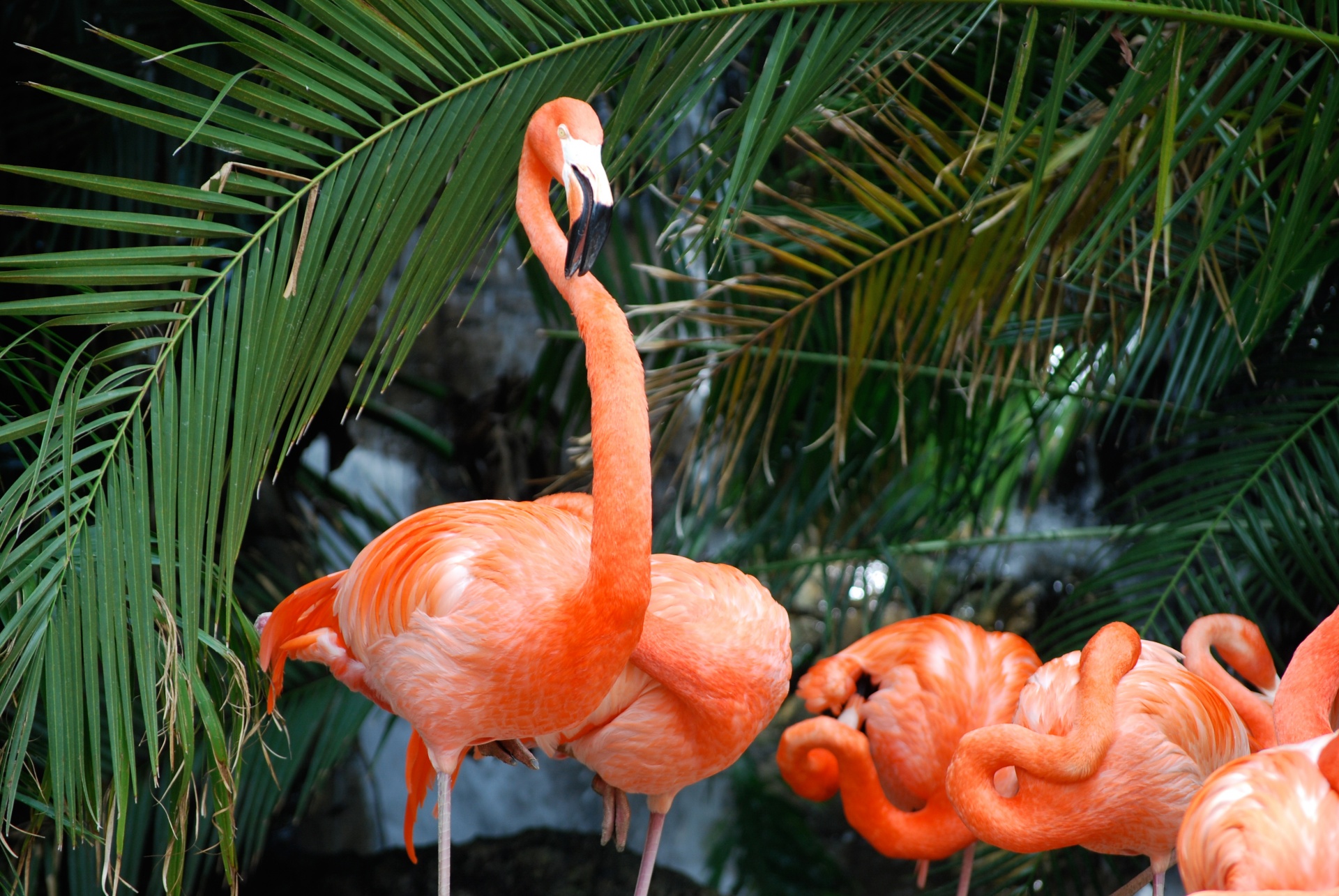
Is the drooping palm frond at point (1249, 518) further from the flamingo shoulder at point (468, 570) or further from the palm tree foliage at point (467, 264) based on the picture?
the flamingo shoulder at point (468, 570)

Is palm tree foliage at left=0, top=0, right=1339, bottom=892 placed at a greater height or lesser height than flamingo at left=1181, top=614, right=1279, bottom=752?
greater

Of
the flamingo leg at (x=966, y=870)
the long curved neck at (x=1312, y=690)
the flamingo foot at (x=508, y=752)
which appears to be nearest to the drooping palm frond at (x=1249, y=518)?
the flamingo leg at (x=966, y=870)

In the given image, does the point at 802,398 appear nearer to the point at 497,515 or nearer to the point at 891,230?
the point at 891,230

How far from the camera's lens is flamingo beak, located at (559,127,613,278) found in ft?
4.36

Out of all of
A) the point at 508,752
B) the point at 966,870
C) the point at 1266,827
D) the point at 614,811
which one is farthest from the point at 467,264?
the point at 966,870

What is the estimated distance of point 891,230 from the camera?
8.39 feet

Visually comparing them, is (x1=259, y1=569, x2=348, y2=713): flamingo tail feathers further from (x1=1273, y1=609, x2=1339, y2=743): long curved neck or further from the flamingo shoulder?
(x1=1273, y1=609, x2=1339, y2=743): long curved neck

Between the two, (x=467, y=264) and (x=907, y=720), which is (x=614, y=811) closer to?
(x=907, y=720)

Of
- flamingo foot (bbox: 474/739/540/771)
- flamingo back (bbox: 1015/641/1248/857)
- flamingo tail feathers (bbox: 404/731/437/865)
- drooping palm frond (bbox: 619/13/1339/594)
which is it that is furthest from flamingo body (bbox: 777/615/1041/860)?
flamingo tail feathers (bbox: 404/731/437/865)

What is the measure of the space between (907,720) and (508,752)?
0.81 m

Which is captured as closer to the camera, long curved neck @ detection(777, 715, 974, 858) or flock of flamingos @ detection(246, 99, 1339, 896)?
flock of flamingos @ detection(246, 99, 1339, 896)

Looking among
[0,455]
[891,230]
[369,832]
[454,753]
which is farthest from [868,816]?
[369,832]

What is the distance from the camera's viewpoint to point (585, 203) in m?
1.33

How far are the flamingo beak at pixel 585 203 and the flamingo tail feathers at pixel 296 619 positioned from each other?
77 cm
